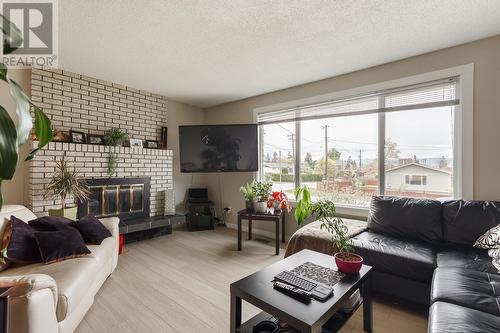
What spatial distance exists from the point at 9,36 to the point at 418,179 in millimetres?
3319

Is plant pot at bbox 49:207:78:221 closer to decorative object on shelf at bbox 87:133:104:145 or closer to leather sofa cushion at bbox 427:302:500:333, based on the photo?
decorative object on shelf at bbox 87:133:104:145

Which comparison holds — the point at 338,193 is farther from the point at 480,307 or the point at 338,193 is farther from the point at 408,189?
the point at 480,307

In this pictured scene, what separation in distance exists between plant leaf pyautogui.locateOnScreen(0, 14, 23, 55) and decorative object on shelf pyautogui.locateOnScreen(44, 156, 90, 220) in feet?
8.88

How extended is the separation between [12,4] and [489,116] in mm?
4195

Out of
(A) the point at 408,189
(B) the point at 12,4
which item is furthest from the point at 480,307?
(B) the point at 12,4

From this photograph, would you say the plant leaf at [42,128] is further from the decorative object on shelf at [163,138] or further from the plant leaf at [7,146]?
the decorative object on shelf at [163,138]

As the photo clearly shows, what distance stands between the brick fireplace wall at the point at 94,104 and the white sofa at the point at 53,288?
5.39ft

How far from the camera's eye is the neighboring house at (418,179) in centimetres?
254

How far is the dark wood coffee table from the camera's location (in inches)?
44.3

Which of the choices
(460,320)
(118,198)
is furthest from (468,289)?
(118,198)

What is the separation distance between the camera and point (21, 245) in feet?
5.85

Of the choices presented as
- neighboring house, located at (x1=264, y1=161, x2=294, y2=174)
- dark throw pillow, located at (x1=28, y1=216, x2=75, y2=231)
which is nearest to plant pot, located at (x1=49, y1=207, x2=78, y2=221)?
dark throw pillow, located at (x1=28, y1=216, x2=75, y2=231)

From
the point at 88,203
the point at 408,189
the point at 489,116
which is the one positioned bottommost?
the point at 88,203

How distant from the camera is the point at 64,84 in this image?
3.20m
